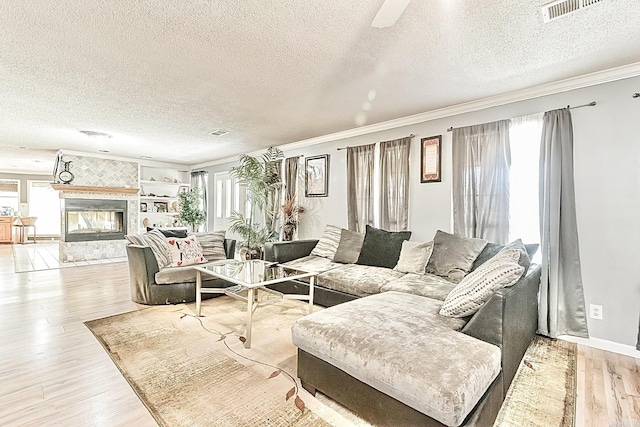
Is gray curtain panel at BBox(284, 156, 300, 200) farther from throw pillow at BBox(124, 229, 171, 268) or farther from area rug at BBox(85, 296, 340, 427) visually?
area rug at BBox(85, 296, 340, 427)

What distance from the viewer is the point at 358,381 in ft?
5.64

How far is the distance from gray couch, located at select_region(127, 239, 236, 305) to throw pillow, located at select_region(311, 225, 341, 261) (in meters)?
1.55

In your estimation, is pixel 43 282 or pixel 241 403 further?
pixel 43 282

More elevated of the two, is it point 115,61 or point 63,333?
point 115,61

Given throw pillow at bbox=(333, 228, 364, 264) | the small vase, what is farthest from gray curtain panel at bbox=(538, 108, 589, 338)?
the small vase

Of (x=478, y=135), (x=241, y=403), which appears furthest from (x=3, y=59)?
(x=478, y=135)

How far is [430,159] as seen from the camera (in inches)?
159

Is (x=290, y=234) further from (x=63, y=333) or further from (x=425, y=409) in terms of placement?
(x=425, y=409)

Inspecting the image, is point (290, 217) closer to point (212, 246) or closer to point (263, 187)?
point (263, 187)

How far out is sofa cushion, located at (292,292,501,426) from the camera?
1.41 m

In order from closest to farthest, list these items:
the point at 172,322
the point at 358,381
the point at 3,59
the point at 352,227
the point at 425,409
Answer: the point at 425,409 → the point at 358,381 → the point at 3,59 → the point at 172,322 → the point at 352,227

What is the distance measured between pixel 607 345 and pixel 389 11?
3346 mm

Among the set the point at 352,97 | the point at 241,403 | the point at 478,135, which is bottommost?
the point at 241,403

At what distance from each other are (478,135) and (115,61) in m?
3.70
